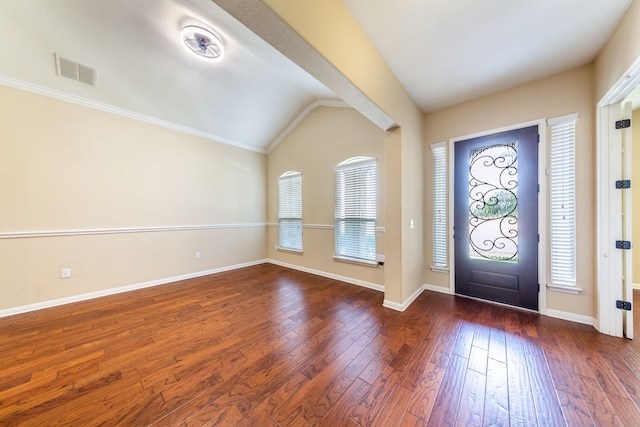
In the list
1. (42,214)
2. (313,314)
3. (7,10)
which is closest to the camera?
(7,10)

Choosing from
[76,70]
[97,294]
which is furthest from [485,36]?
[97,294]

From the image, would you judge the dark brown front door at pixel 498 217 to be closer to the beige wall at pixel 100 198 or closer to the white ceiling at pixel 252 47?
the white ceiling at pixel 252 47

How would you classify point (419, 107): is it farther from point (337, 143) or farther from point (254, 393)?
point (254, 393)

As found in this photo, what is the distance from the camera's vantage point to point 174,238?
157 inches

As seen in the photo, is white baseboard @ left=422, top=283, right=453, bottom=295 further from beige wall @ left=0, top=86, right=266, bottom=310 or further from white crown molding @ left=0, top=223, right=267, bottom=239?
white crown molding @ left=0, top=223, right=267, bottom=239

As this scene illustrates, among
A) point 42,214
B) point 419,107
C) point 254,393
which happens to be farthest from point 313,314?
point 42,214

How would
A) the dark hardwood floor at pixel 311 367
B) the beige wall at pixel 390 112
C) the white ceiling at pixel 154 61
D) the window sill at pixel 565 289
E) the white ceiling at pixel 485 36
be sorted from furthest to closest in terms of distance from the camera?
the window sill at pixel 565 289, the white ceiling at pixel 154 61, the white ceiling at pixel 485 36, the beige wall at pixel 390 112, the dark hardwood floor at pixel 311 367

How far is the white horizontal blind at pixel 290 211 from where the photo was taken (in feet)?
15.6

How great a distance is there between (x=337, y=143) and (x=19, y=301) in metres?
→ 4.88

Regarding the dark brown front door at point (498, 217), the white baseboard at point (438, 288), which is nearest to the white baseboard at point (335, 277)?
the white baseboard at point (438, 288)

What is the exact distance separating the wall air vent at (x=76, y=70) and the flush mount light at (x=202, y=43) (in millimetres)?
1365

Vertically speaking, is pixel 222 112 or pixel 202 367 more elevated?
pixel 222 112

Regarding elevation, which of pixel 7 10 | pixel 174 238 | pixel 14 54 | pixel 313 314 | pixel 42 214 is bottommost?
pixel 313 314

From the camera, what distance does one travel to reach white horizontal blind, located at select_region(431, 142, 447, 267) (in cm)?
324
